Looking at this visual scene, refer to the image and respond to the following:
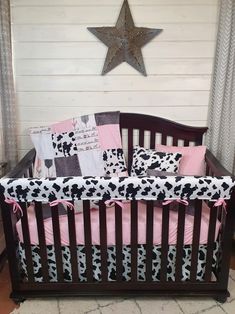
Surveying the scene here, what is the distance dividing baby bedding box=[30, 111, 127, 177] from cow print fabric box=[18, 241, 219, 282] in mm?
627

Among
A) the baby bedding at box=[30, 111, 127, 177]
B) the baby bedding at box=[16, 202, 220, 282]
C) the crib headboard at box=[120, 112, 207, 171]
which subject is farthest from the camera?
the crib headboard at box=[120, 112, 207, 171]

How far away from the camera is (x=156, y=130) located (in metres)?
2.34

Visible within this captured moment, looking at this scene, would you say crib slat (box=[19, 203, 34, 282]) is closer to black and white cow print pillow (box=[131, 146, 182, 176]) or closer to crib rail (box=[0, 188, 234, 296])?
crib rail (box=[0, 188, 234, 296])

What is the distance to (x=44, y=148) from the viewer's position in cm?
217

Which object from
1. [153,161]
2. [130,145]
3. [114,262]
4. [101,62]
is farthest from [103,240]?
[101,62]

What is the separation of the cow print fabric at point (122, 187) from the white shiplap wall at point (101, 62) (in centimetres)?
98

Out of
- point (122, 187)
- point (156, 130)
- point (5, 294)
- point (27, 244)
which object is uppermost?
point (156, 130)

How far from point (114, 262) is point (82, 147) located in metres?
0.90

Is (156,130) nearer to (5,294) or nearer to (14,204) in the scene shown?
(14,204)

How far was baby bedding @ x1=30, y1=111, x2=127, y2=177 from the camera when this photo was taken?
2.15 meters

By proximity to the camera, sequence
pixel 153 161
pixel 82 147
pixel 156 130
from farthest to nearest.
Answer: pixel 156 130 < pixel 82 147 < pixel 153 161

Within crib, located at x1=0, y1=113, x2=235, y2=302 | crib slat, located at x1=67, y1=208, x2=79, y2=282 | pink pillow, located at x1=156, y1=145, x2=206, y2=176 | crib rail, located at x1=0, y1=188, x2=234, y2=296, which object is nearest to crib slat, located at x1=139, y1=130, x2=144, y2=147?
pink pillow, located at x1=156, y1=145, x2=206, y2=176

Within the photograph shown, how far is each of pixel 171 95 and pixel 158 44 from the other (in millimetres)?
408

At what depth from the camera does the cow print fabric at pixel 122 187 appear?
150 centimetres
